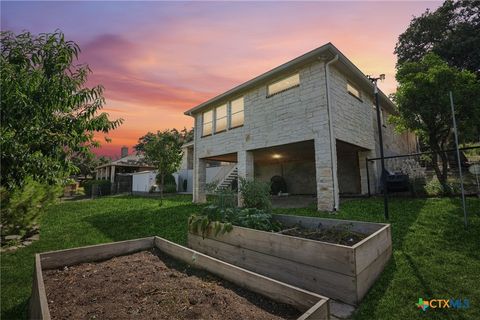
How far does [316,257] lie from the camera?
2.75 metres

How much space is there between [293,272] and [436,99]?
9.19 metres

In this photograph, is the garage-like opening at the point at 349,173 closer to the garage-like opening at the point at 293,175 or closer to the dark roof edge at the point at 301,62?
the garage-like opening at the point at 293,175

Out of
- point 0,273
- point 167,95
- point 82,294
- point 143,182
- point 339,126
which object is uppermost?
point 167,95

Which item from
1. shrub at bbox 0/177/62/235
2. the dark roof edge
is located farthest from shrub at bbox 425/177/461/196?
shrub at bbox 0/177/62/235

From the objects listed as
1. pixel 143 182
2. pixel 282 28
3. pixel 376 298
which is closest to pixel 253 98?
pixel 282 28

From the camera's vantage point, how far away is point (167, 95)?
771 centimetres

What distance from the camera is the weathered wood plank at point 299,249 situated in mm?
2553

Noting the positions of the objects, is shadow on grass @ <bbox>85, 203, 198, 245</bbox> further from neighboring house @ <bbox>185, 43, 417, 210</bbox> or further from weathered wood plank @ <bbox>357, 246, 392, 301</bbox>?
weathered wood plank @ <bbox>357, 246, 392, 301</bbox>

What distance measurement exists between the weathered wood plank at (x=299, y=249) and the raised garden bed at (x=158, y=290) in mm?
766

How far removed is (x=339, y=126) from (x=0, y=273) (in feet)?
29.1

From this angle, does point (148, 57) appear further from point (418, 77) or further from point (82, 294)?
point (418, 77)

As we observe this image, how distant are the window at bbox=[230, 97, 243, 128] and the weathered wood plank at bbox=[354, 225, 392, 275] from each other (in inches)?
303

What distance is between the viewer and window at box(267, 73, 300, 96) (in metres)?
8.49

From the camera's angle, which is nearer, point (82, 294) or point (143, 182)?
point (82, 294)
